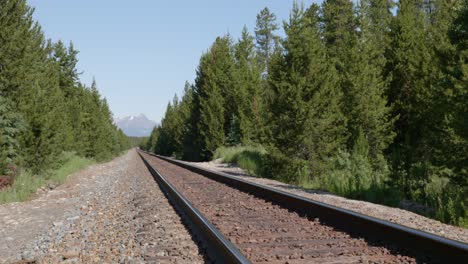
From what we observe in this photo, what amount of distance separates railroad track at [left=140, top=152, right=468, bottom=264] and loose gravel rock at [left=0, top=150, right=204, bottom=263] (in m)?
0.54

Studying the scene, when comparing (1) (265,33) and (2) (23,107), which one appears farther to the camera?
(1) (265,33)

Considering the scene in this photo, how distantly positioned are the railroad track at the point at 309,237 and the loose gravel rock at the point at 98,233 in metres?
0.54

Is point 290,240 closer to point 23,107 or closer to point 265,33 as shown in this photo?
point 23,107

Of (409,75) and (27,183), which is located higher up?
(409,75)

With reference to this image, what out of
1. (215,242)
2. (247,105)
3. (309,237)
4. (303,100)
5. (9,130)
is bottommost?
(215,242)

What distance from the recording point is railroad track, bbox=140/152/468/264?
16.0ft

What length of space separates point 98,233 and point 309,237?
3963mm

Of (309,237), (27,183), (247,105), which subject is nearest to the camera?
(309,237)

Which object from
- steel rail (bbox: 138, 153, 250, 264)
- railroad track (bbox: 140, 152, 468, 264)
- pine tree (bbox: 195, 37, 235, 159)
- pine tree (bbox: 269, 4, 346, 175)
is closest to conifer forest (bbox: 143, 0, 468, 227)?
pine tree (bbox: 269, 4, 346, 175)

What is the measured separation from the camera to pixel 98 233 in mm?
7855

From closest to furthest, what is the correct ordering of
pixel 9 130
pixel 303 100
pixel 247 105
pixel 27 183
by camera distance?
pixel 27 183, pixel 9 130, pixel 303 100, pixel 247 105

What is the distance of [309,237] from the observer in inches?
241

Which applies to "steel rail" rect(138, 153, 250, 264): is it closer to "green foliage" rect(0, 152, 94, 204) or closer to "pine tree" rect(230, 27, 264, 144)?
"green foliage" rect(0, 152, 94, 204)

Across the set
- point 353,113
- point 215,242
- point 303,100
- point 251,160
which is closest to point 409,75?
point 353,113
